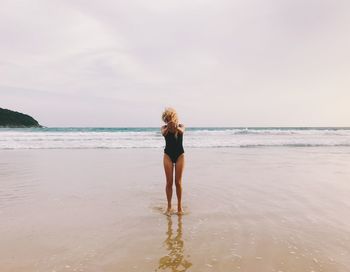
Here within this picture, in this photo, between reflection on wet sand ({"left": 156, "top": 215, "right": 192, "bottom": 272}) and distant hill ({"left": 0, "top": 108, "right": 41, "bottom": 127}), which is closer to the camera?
reflection on wet sand ({"left": 156, "top": 215, "right": 192, "bottom": 272})

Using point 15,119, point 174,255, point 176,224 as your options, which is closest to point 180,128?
point 176,224

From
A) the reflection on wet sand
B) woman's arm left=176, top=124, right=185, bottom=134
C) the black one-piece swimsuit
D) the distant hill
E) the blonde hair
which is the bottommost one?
the reflection on wet sand

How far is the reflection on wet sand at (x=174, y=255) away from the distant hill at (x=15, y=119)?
318ft

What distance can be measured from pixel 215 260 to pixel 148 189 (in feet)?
15.4

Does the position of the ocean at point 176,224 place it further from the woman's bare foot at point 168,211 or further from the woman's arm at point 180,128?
the woman's arm at point 180,128

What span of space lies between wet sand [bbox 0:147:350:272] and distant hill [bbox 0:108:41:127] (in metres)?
92.3

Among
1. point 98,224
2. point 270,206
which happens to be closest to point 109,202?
point 98,224

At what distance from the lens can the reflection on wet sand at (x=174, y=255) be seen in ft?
12.2

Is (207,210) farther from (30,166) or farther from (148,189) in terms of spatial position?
(30,166)

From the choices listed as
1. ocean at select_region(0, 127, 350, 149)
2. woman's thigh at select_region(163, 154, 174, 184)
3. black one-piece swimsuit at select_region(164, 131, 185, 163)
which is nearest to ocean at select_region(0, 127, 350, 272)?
Answer: woman's thigh at select_region(163, 154, 174, 184)

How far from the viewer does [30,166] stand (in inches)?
504

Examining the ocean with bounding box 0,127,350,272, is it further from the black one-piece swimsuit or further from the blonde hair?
the blonde hair

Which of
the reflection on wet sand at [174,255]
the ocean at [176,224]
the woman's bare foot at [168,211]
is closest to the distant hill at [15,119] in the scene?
the ocean at [176,224]

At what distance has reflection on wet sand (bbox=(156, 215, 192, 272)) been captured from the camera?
12.2ft
